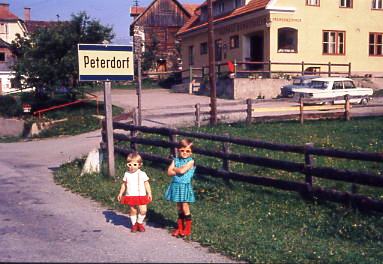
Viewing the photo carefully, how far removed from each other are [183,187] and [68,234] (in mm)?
1745

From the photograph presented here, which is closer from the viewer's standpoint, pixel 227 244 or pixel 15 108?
pixel 227 244

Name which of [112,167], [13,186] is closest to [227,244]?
[112,167]

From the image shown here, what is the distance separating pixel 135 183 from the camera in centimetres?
791

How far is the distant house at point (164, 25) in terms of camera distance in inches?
2518

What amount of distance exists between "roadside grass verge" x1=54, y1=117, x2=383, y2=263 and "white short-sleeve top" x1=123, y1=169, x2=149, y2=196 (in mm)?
717

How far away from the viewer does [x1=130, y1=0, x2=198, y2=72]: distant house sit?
64.0 m

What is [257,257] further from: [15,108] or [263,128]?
[15,108]

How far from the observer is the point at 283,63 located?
36062mm

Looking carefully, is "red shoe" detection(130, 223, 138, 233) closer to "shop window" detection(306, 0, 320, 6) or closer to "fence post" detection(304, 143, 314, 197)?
"fence post" detection(304, 143, 314, 197)

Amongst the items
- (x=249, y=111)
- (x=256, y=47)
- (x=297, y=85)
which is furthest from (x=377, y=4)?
(x=249, y=111)

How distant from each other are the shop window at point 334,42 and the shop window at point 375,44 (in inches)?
97.4

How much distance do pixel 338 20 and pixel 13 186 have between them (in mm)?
31067

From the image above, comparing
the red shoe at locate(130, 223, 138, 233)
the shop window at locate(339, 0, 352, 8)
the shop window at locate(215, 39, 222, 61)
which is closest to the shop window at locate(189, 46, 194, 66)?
the shop window at locate(215, 39, 222, 61)

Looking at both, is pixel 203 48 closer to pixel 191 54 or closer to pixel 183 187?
pixel 191 54
